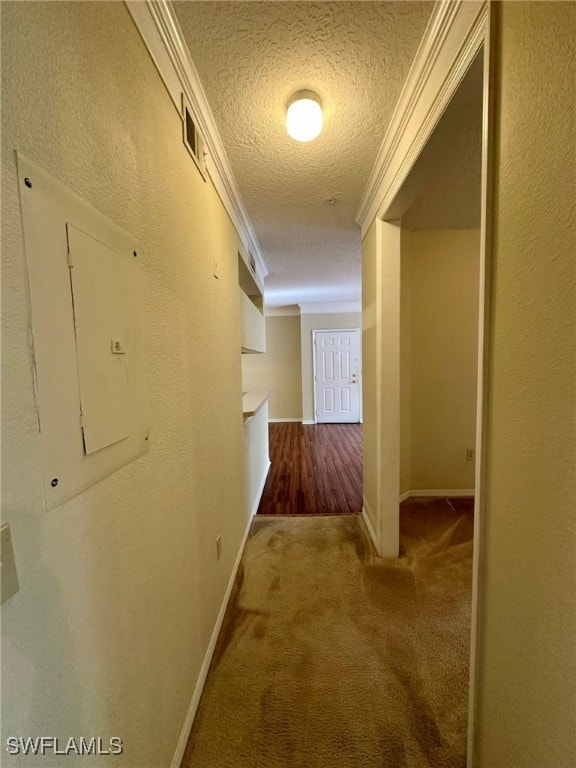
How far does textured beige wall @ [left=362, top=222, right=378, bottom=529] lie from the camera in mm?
2117

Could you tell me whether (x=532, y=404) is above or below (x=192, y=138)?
below

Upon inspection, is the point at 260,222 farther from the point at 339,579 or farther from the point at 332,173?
the point at 339,579

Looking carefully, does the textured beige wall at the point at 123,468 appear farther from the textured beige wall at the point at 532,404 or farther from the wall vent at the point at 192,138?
the textured beige wall at the point at 532,404

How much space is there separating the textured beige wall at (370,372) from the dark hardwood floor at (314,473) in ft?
1.69

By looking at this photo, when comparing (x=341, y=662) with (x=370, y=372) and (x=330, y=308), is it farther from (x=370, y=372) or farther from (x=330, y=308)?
(x=330, y=308)

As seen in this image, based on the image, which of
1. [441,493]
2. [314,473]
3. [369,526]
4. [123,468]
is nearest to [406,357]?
[441,493]

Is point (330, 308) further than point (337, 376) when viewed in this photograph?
No

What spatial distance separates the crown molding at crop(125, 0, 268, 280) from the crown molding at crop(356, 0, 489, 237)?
82 centimetres

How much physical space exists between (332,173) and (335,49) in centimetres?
72


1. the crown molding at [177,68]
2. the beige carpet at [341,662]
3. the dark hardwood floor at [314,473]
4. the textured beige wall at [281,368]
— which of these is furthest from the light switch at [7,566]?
the textured beige wall at [281,368]

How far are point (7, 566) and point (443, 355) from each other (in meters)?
3.12

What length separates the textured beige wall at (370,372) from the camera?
2117 millimetres

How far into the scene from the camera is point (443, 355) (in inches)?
112

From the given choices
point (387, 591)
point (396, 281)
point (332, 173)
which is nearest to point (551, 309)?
point (396, 281)
